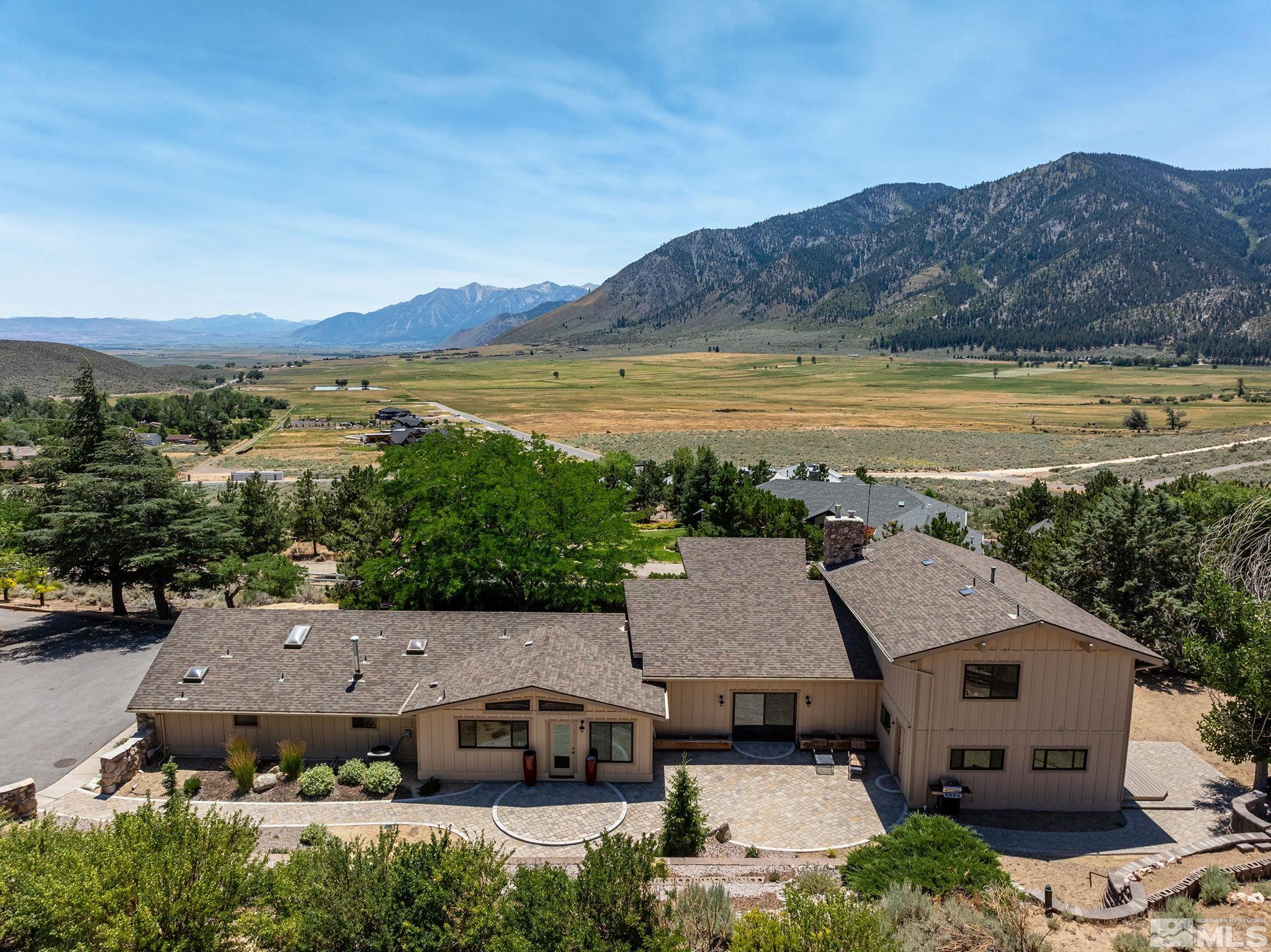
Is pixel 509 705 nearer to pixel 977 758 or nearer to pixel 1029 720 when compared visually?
pixel 977 758

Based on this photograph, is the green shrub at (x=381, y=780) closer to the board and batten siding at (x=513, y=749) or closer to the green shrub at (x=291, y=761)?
the board and batten siding at (x=513, y=749)

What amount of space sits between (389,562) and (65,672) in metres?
11.4

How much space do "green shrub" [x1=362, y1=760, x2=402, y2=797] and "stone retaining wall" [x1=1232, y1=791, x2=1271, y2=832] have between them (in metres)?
19.9

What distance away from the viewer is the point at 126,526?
27594 mm

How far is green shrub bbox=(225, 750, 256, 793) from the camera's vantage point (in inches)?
729

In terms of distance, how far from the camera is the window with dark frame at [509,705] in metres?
18.9

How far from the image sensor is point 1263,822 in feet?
52.7

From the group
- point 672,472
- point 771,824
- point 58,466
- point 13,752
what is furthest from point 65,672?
point 672,472

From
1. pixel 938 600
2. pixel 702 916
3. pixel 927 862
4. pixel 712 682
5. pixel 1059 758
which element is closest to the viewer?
pixel 702 916

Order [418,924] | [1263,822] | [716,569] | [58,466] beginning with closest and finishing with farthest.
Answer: [418,924], [1263,822], [716,569], [58,466]

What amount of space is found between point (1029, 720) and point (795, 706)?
20.0 feet

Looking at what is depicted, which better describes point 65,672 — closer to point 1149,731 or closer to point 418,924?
point 418,924

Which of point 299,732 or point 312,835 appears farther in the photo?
point 299,732

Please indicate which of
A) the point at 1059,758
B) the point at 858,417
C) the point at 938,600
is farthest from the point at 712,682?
the point at 858,417
